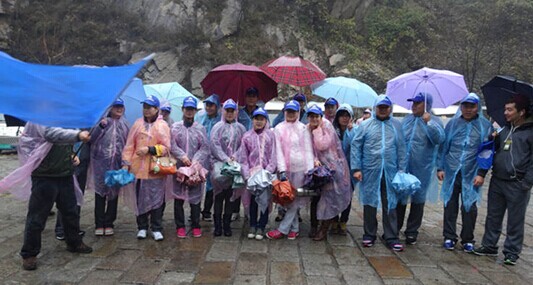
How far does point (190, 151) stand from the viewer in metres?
4.66

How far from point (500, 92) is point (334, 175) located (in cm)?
196

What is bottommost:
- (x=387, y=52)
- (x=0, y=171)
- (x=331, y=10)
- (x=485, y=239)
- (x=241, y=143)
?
(x=0, y=171)

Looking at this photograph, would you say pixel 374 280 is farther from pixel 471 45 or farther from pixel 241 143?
pixel 471 45

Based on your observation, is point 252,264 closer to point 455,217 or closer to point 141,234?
point 141,234

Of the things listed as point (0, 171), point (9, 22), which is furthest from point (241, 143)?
point (9, 22)

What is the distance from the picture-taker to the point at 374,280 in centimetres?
354

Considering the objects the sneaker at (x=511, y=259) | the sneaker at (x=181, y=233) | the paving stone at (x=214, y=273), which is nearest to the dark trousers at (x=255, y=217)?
the sneaker at (x=181, y=233)

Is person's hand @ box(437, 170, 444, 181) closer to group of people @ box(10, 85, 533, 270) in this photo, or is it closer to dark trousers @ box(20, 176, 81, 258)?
group of people @ box(10, 85, 533, 270)

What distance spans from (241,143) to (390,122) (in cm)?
165

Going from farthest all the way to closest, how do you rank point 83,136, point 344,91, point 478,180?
point 344,91
point 478,180
point 83,136

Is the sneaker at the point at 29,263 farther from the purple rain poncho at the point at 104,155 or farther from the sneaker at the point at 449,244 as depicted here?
the sneaker at the point at 449,244

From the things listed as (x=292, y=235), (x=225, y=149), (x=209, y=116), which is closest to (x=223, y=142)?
(x=225, y=149)

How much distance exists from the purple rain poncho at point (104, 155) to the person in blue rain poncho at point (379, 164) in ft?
8.52

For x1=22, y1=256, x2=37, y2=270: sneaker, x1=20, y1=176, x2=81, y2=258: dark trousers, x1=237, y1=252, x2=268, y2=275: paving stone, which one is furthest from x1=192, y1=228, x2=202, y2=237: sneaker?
x1=22, y1=256, x2=37, y2=270: sneaker
